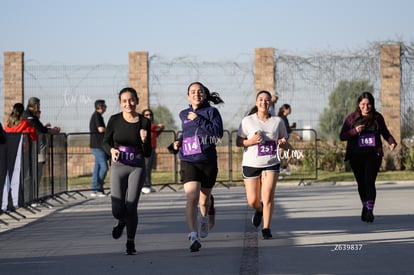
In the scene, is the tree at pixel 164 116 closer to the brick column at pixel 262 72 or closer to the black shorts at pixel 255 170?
the brick column at pixel 262 72

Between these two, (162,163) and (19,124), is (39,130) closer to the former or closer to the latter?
(19,124)

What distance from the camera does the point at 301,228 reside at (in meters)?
13.3

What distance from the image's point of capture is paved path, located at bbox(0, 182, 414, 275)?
977 centimetres

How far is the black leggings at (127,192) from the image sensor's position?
35.7ft

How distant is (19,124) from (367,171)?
251 inches

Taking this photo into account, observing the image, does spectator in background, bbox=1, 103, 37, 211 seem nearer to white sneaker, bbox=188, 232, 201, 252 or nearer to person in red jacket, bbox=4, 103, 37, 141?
person in red jacket, bbox=4, 103, 37, 141

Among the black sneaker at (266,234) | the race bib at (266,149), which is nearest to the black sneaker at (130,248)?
the black sneaker at (266,234)

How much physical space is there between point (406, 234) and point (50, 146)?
8478 millimetres

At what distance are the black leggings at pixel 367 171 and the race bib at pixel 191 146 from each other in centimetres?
369

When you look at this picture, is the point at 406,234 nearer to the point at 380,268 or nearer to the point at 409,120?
the point at 380,268

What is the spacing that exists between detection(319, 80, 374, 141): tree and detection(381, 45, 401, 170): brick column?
1.51 feet

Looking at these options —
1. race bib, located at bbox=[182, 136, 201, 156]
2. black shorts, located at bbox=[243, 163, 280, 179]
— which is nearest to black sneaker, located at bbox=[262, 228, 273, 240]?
black shorts, located at bbox=[243, 163, 280, 179]

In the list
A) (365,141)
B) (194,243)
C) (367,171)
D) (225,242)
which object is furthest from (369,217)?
(194,243)

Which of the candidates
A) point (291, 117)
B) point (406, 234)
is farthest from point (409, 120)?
point (406, 234)
